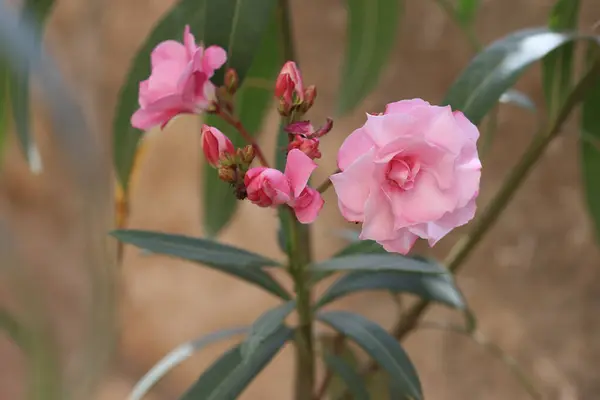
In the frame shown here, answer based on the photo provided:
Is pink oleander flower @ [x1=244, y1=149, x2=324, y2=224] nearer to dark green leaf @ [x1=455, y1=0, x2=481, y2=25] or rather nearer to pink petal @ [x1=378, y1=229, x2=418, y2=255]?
pink petal @ [x1=378, y1=229, x2=418, y2=255]

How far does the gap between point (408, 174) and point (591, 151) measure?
44 cm

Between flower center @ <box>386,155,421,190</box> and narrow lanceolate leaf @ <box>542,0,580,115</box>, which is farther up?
narrow lanceolate leaf @ <box>542,0,580,115</box>

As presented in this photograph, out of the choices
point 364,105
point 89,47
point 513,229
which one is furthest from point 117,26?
point 513,229

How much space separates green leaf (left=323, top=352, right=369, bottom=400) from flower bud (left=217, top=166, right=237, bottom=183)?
0.24m

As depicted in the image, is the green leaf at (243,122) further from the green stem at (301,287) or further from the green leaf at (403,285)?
the green leaf at (403,285)

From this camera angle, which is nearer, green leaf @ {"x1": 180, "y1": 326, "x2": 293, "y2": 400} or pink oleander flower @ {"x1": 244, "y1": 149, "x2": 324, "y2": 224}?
pink oleander flower @ {"x1": 244, "y1": 149, "x2": 324, "y2": 224}

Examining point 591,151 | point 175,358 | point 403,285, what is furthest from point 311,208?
point 591,151

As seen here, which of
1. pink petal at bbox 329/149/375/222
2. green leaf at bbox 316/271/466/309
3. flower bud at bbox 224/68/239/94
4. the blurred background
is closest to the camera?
pink petal at bbox 329/149/375/222

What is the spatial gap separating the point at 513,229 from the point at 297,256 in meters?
0.60

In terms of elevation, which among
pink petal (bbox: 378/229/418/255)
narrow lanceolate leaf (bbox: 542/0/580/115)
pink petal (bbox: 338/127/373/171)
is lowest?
pink petal (bbox: 378/229/418/255)

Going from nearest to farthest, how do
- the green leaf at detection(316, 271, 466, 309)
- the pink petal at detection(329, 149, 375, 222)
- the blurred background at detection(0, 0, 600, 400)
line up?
the pink petal at detection(329, 149, 375, 222), the green leaf at detection(316, 271, 466, 309), the blurred background at detection(0, 0, 600, 400)

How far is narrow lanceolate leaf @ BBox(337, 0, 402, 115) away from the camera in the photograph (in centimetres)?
65

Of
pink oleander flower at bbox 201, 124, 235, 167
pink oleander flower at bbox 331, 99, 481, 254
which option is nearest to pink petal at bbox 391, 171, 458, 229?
pink oleander flower at bbox 331, 99, 481, 254

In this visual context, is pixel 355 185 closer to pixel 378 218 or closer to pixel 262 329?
pixel 378 218
